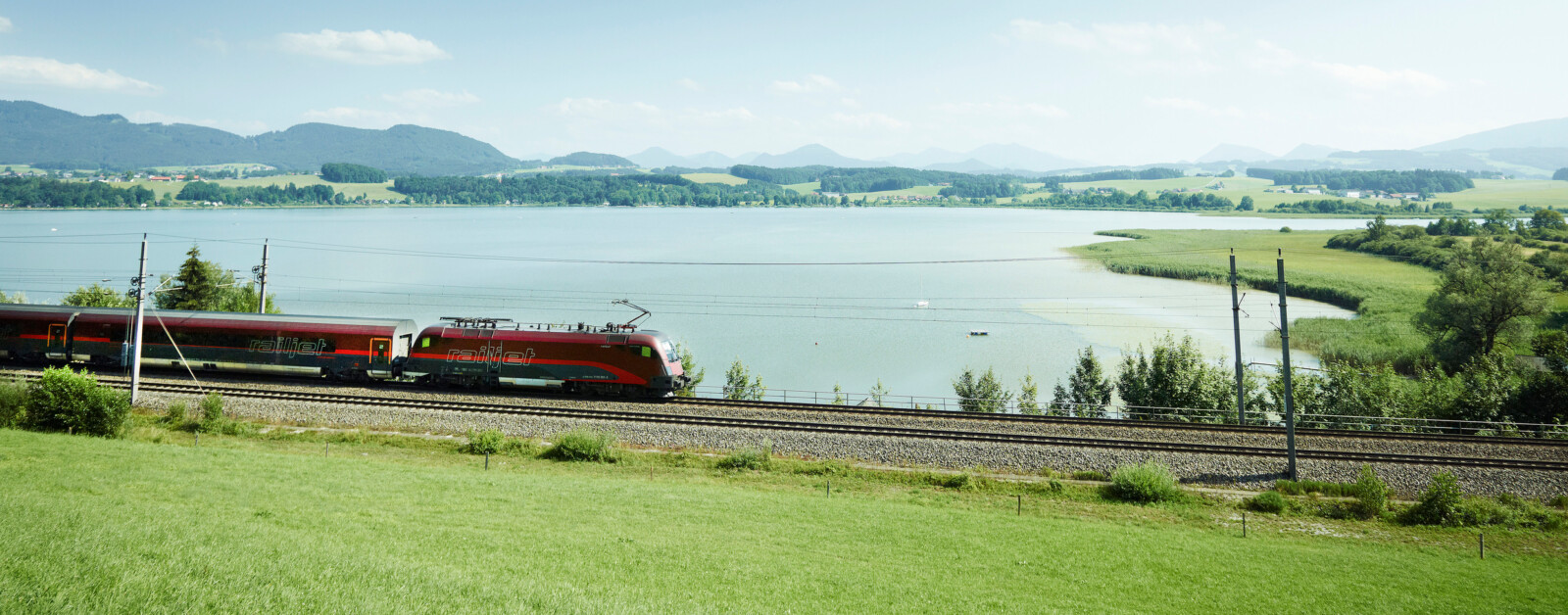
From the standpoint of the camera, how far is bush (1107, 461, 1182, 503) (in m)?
19.1

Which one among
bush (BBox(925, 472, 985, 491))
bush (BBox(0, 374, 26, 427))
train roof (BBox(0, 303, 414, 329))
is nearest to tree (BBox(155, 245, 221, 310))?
train roof (BBox(0, 303, 414, 329))

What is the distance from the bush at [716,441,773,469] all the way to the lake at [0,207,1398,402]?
20971 millimetres

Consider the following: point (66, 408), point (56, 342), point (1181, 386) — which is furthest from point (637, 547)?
point (56, 342)

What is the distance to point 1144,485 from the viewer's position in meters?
19.1

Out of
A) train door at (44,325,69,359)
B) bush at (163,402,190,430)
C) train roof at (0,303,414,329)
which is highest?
train roof at (0,303,414,329)

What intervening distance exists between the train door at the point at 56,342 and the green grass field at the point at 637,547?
55.0ft

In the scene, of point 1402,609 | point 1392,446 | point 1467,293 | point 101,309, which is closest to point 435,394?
point 101,309

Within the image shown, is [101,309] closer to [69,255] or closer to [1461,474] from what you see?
[1461,474]

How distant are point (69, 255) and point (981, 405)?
10283cm

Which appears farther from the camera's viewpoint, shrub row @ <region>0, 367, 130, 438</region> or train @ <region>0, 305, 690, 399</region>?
train @ <region>0, 305, 690, 399</region>

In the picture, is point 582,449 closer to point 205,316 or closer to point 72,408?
point 72,408

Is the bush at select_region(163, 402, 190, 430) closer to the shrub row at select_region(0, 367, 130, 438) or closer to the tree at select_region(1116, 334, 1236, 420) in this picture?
the shrub row at select_region(0, 367, 130, 438)

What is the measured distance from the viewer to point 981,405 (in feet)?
117

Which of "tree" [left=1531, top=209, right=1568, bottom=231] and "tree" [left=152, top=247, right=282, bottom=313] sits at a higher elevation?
"tree" [left=1531, top=209, right=1568, bottom=231]
